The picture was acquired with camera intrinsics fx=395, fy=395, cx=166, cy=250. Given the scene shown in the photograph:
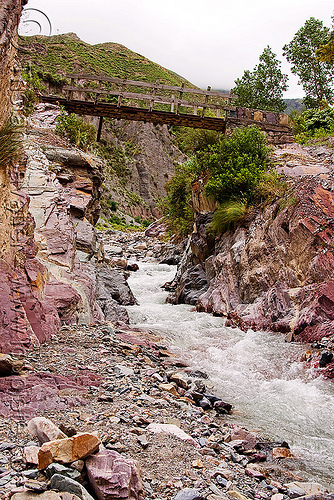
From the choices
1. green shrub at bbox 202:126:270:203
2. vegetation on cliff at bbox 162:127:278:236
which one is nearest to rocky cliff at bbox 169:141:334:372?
vegetation on cliff at bbox 162:127:278:236

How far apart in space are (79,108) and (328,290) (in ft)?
45.1

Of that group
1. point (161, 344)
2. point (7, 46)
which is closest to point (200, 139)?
point (161, 344)

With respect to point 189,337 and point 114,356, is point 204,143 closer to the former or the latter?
point 189,337

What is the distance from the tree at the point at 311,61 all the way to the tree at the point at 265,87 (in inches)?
83.5

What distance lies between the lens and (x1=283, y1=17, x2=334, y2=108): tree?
82.9 feet

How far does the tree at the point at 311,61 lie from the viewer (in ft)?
82.9

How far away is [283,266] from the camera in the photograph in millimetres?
9141

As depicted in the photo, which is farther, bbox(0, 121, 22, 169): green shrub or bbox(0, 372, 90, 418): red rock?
bbox(0, 121, 22, 169): green shrub

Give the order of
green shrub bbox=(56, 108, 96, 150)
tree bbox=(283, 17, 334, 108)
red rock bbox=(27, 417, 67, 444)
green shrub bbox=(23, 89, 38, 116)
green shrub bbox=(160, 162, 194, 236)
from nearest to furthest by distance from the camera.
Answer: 1. red rock bbox=(27, 417, 67, 444)
2. green shrub bbox=(23, 89, 38, 116)
3. green shrub bbox=(56, 108, 96, 150)
4. green shrub bbox=(160, 162, 194, 236)
5. tree bbox=(283, 17, 334, 108)

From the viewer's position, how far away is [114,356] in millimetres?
5207

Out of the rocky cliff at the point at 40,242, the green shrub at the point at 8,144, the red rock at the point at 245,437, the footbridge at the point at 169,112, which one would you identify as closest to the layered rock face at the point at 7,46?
the rocky cliff at the point at 40,242

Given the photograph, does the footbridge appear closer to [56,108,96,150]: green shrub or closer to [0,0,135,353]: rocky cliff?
[56,108,96,150]: green shrub

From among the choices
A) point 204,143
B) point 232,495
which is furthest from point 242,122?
point 232,495

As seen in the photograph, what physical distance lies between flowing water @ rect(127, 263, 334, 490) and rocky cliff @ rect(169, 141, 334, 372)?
1.84ft
